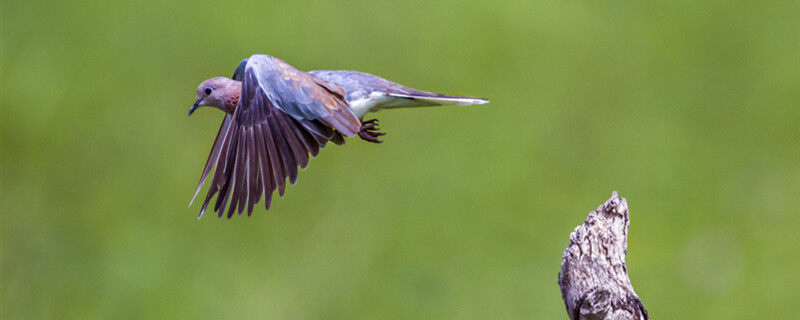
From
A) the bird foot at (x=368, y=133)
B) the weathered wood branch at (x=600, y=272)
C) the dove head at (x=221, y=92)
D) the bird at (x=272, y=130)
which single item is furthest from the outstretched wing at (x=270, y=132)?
the weathered wood branch at (x=600, y=272)

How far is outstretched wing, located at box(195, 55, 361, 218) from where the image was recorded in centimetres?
317

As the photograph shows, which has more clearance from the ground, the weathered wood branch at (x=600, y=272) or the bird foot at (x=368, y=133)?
the bird foot at (x=368, y=133)

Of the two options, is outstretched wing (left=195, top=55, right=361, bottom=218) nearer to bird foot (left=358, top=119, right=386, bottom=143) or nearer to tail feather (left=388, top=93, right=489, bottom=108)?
bird foot (left=358, top=119, right=386, bottom=143)

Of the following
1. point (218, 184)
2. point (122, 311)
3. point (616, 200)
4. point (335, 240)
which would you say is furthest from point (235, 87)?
point (122, 311)

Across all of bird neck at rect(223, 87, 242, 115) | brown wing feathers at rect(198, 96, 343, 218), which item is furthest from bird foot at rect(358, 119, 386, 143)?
bird neck at rect(223, 87, 242, 115)

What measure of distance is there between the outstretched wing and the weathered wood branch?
88 cm

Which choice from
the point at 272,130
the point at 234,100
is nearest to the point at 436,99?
the point at 272,130

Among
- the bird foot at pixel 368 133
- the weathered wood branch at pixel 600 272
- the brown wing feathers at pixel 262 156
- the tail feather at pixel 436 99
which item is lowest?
the weathered wood branch at pixel 600 272

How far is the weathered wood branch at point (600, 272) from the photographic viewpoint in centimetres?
263

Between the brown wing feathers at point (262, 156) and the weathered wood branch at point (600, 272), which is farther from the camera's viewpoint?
the brown wing feathers at point (262, 156)

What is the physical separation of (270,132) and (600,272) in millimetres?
1276

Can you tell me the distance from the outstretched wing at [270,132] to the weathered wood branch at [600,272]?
885 mm

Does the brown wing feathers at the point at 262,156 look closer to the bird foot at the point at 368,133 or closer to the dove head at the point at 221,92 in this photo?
the bird foot at the point at 368,133

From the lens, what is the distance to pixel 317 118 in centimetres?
319
